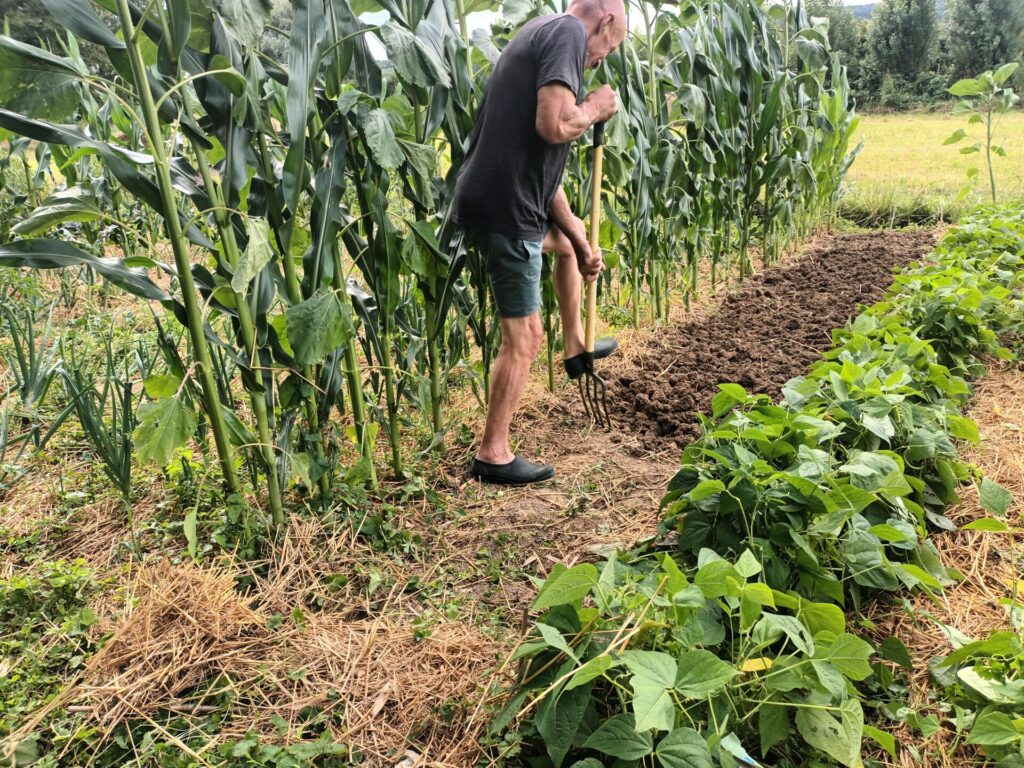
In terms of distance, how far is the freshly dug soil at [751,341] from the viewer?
12.1 ft

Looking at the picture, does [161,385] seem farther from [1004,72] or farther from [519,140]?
[1004,72]

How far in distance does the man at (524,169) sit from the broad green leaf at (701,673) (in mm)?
1766

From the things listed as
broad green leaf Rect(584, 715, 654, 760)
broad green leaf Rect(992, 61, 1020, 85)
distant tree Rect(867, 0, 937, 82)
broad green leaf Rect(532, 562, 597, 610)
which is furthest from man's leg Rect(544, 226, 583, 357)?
distant tree Rect(867, 0, 937, 82)

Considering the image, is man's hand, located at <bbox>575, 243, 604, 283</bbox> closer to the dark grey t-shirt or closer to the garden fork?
the garden fork

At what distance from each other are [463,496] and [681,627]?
5.32ft

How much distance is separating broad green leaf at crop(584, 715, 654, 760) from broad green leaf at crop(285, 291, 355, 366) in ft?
4.66

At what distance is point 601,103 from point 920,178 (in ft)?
33.4

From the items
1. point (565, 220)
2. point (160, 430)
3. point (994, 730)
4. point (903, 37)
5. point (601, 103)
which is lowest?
point (994, 730)

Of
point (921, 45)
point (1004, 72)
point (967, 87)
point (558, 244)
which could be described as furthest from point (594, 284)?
point (921, 45)

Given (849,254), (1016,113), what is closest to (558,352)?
(849,254)

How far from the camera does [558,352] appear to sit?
14.0ft

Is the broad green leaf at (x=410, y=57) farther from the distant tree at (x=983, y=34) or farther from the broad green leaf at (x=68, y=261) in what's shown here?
the distant tree at (x=983, y=34)

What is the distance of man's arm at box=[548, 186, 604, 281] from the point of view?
10.0ft

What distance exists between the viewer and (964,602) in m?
2.01
